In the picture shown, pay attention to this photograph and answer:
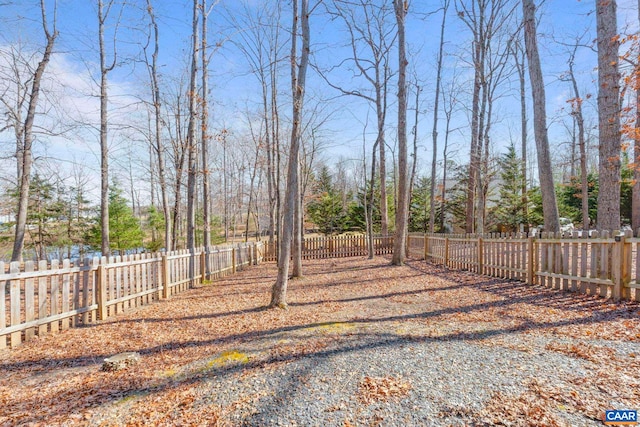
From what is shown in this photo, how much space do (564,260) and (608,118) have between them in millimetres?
3721

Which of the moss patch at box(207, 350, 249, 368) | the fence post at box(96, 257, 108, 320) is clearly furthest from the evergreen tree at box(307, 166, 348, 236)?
the moss patch at box(207, 350, 249, 368)

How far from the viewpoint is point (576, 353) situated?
10.00 feet

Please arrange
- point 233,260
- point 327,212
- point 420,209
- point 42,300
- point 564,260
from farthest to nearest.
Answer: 1. point 327,212
2. point 420,209
3. point 233,260
4. point 564,260
5. point 42,300

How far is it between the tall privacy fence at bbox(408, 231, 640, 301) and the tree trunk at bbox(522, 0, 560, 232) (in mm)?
1103

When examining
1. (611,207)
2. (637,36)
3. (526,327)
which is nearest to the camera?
(526,327)

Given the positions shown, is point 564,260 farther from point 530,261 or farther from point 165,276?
point 165,276

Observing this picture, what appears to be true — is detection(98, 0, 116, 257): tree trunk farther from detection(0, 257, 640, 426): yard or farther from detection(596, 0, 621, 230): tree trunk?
detection(596, 0, 621, 230): tree trunk

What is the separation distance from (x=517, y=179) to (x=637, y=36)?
45.6 feet

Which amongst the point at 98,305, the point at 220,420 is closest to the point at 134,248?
the point at 98,305

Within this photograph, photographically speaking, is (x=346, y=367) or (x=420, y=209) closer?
(x=346, y=367)

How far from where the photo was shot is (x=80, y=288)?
4.95 metres

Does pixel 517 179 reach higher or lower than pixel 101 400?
higher

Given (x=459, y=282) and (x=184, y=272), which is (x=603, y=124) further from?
(x=184, y=272)

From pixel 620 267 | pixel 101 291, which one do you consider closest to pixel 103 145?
pixel 101 291
